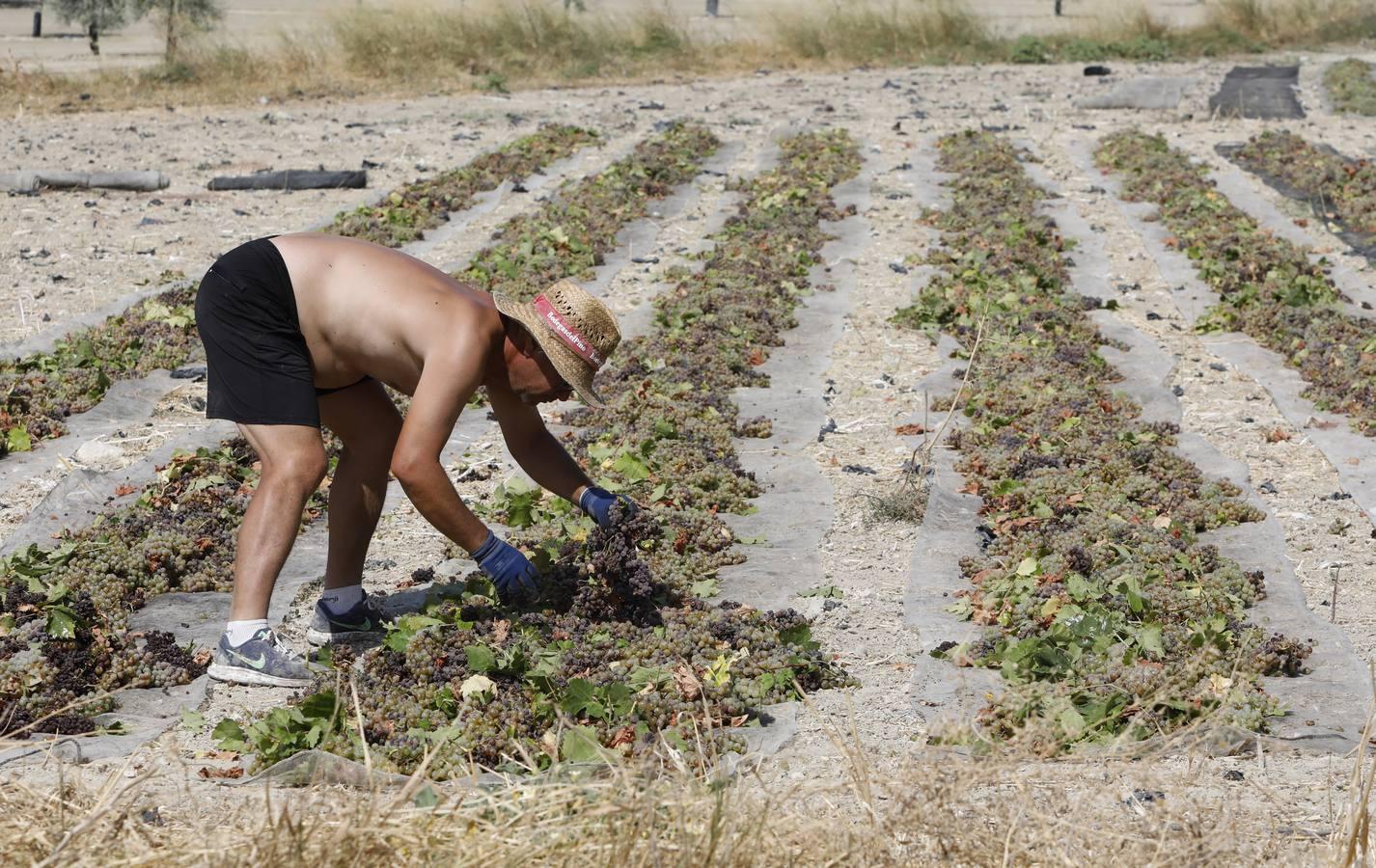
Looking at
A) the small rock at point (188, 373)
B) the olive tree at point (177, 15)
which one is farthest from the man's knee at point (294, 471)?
the olive tree at point (177, 15)

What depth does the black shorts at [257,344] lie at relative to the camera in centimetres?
425

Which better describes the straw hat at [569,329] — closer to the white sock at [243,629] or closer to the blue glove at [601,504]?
the blue glove at [601,504]

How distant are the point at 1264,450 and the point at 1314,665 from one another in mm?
2413

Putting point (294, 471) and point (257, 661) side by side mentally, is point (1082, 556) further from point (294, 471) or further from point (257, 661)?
point (257, 661)

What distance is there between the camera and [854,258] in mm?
10633

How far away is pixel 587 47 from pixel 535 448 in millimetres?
20750

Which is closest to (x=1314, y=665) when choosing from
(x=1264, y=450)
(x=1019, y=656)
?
(x=1019, y=656)

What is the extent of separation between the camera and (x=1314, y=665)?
4.57 meters

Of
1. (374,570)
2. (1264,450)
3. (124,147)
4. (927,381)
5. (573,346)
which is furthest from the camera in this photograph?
(124,147)

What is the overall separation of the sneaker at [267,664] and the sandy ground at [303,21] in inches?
774

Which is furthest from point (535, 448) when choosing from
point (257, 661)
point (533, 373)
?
point (257, 661)

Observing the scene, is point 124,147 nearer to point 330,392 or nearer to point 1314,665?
point 330,392

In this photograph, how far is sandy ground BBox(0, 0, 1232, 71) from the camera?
26.9 metres

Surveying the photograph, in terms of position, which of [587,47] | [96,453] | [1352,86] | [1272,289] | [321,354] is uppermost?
[587,47]
